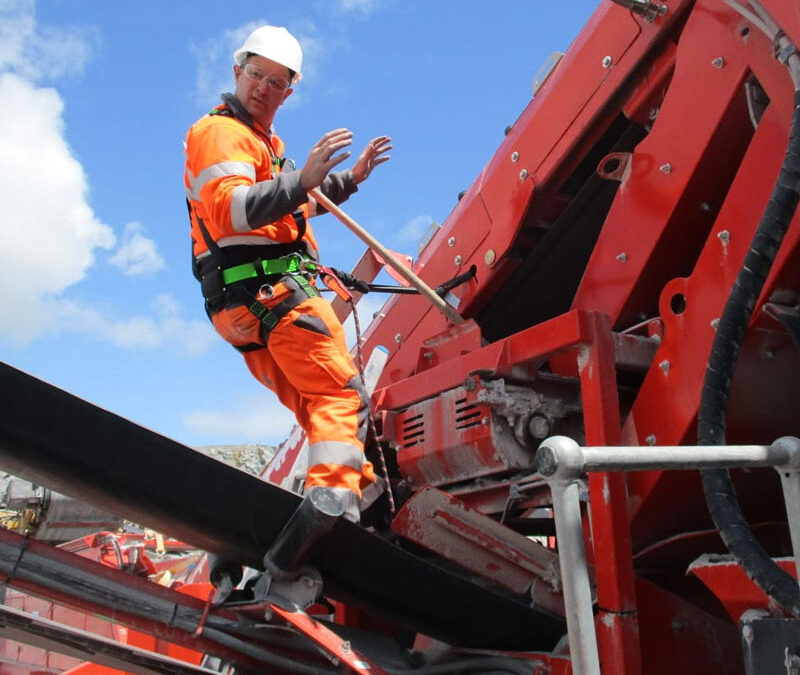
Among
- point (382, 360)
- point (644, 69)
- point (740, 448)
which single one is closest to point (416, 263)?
point (382, 360)

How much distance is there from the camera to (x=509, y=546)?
99.6 inches

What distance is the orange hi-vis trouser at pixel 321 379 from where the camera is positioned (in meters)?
2.38

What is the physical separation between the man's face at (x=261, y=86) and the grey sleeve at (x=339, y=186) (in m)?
0.47

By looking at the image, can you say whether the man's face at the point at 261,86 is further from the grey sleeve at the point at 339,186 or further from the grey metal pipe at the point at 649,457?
the grey metal pipe at the point at 649,457

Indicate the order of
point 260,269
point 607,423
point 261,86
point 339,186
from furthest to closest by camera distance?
point 339,186, point 261,86, point 260,269, point 607,423

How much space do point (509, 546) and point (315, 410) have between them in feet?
2.21

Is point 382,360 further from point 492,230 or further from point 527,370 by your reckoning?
point 527,370

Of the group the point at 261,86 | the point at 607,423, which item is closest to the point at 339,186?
the point at 261,86

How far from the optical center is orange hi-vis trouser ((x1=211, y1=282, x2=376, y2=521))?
7.80ft

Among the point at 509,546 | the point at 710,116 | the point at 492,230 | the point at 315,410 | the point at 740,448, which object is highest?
the point at 492,230

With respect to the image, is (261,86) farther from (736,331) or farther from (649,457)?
(649,457)

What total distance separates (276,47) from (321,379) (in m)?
1.08

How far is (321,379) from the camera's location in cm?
251

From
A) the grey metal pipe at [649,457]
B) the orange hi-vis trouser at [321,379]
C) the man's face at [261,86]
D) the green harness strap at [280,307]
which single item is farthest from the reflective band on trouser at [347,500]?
the man's face at [261,86]
